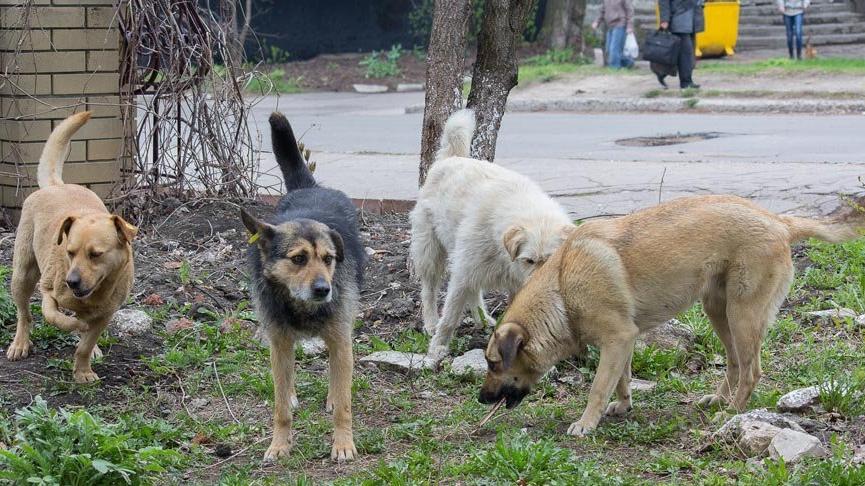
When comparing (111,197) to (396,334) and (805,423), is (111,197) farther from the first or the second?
(805,423)

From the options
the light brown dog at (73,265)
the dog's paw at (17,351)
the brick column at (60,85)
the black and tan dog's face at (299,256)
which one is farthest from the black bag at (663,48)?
the black and tan dog's face at (299,256)

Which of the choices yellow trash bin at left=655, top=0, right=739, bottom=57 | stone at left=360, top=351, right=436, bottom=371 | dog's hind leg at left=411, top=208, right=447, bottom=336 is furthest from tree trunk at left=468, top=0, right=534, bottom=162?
yellow trash bin at left=655, top=0, right=739, bottom=57

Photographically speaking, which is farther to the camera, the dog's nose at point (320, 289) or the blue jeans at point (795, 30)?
the blue jeans at point (795, 30)

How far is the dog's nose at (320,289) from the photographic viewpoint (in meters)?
4.86

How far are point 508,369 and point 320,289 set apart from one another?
3.41 feet

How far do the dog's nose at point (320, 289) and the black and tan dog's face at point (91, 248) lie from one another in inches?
54.6

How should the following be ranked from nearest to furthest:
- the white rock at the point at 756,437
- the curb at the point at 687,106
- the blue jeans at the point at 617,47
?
the white rock at the point at 756,437, the curb at the point at 687,106, the blue jeans at the point at 617,47

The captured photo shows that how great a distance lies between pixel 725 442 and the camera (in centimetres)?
470

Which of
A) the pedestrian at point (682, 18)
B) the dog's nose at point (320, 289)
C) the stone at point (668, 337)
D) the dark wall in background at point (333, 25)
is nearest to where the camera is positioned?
the dog's nose at point (320, 289)

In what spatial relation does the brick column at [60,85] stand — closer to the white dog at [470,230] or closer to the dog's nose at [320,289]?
the white dog at [470,230]

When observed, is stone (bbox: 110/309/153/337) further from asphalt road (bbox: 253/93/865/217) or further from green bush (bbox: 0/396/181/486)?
asphalt road (bbox: 253/93/865/217)

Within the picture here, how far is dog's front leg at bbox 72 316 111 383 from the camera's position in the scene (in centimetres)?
589

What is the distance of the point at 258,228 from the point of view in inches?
198

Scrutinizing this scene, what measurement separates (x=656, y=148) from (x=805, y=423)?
9.20m
